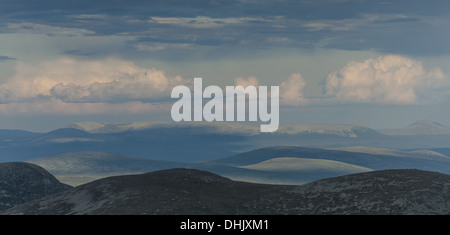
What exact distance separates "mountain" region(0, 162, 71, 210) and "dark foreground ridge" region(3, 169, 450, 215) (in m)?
52.2

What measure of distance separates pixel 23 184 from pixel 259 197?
9693 cm

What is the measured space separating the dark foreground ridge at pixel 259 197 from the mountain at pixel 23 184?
171 ft

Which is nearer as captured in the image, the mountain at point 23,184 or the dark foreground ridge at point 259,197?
the dark foreground ridge at point 259,197

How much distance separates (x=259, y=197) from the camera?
107 m

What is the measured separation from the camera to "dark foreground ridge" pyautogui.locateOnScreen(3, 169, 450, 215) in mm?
93500

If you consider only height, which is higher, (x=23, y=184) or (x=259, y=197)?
(x=23, y=184)

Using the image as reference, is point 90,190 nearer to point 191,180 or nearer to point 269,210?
point 191,180

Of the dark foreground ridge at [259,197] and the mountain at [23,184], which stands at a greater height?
the mountain at [23,184]

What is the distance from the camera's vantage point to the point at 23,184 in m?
178

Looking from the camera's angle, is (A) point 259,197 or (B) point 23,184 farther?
(B) point 23,184

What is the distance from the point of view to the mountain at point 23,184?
170 m
